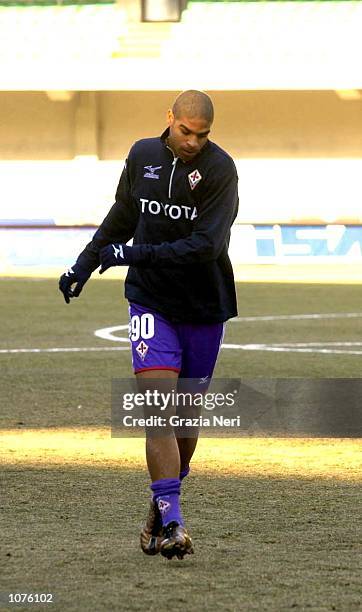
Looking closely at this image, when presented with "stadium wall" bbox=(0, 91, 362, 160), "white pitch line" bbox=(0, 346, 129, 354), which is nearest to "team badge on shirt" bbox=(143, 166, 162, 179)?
"white pitch line" bbox=(0, 346, 129, 354)

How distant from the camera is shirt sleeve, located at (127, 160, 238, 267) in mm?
5973

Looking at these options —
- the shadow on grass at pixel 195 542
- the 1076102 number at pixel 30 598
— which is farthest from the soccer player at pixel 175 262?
the 1076102 number at pixel 30 598

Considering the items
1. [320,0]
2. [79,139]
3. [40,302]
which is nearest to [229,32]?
[320,0]

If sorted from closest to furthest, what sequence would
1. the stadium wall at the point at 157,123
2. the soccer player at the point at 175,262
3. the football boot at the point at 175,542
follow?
the football boot at the point at 175,542 → the soccer player at the point at 175,262 → the stadium wall at the point at 157,123

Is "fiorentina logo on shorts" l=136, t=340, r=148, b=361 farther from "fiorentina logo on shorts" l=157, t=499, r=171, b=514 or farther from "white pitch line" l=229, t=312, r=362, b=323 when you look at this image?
"white pitch line" l=229, t=312, r=362, b=323

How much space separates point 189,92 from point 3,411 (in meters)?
5.41

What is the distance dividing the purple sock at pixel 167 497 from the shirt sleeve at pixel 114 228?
3.35 feet

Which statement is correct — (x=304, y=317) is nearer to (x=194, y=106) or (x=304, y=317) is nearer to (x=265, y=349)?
(x=265, y=349)

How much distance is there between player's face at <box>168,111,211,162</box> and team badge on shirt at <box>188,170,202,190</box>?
0.07m

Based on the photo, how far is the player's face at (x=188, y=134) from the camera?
591 cm

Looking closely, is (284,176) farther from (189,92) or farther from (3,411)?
(189,92)

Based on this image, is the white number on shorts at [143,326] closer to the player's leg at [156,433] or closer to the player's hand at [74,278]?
the player's leg at [156,433]

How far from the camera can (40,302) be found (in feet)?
69.9

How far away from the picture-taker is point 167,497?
238 inches
